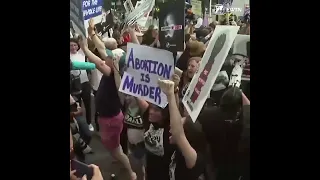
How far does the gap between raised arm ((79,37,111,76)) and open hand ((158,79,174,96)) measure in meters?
0.31

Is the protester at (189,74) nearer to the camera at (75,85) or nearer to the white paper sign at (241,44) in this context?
the white paper sign at (241,44)

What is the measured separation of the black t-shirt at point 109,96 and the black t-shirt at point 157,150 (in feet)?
0.58

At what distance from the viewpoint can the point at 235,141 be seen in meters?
2.11

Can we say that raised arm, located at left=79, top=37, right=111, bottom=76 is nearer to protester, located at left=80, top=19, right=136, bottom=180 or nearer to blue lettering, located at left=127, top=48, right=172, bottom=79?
protester, located at left=80, top=19, right=136, bottom=180

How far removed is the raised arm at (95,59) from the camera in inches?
91.6

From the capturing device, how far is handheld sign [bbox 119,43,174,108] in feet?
7.25

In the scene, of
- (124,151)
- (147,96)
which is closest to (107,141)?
(124,151)

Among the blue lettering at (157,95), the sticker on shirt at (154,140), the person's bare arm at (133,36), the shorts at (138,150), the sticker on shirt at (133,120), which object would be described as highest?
the person's bare arm at (133,36)

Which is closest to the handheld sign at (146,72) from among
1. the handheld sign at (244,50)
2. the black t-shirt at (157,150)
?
the black t-shirt at (157,150)

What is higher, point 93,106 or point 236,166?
point 93,106

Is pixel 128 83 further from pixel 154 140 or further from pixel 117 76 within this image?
pixel 154 140

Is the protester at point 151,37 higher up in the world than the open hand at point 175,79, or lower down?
higher up

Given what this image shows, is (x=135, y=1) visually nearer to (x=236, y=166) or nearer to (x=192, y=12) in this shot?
(x=192, y=12)
